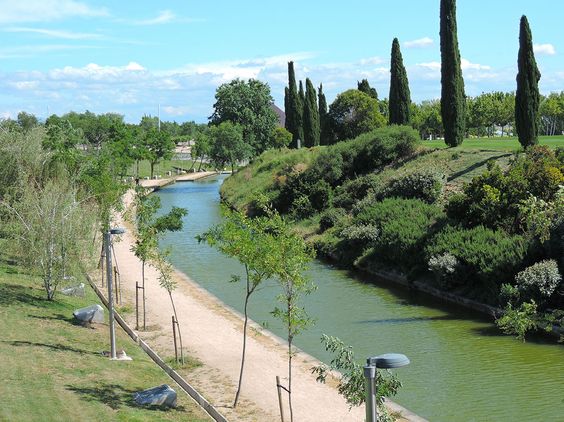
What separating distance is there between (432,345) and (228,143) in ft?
225

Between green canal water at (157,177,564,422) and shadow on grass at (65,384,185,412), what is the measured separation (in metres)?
6.12

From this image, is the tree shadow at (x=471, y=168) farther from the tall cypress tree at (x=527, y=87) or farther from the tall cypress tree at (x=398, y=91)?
the tall cypress tree at (x=398, y=91)

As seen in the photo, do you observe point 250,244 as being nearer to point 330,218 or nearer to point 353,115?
point 330,218

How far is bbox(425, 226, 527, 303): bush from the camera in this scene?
2695 centimetres

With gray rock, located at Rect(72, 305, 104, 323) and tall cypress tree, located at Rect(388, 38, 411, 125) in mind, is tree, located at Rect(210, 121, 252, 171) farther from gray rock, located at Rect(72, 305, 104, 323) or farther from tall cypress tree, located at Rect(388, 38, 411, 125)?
gray rock, located at Rect(72, 305, 104, 323)

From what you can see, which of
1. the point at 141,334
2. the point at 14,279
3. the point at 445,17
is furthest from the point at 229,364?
the point at 445,17

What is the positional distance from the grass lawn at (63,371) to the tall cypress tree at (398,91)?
108 ft

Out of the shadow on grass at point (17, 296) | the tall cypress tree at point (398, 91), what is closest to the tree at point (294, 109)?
Answer: the tall cypress tree at point (398, 91)

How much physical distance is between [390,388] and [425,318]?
1470cm

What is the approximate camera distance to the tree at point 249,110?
96.4 metres

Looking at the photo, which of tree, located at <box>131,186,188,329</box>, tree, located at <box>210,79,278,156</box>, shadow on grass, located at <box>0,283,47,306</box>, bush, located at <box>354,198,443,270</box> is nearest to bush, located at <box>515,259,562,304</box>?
bush, located at <box>354,198,443,270</box>

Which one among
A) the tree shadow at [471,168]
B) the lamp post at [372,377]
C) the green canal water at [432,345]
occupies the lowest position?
the green canal water at [432,345]

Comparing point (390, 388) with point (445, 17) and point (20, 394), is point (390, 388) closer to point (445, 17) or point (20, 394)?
point (20, 394)

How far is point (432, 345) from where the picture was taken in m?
22.7
